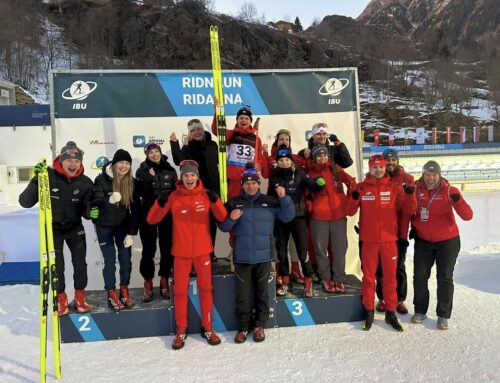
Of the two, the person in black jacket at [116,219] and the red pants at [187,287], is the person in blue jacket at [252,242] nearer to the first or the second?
the red pants at [187,287]

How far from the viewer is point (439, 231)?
373 centimetres

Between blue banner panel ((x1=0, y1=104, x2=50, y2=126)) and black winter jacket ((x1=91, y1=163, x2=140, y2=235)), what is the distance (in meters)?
13.2

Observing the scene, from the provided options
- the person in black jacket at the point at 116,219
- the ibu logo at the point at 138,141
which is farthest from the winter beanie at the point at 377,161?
the ibu logo at the point at 138,141

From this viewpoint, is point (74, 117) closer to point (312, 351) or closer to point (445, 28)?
point (312, 351)

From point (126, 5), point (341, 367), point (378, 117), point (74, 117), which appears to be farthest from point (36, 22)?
point (341, 367)

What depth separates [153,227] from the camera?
4090 mm

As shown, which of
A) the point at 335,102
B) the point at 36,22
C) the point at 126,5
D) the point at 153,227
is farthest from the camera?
the point at 126,5

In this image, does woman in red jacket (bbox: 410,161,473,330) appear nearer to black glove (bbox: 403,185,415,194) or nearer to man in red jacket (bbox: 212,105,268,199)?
black glove (bbox: 403,185,415,194)

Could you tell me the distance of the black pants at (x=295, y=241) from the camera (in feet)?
13.3

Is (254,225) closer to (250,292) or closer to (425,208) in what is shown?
(250,292)

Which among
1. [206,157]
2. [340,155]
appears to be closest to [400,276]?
[340,155]

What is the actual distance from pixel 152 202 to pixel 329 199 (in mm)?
1748

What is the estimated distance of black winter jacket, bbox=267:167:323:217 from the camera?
398 cm

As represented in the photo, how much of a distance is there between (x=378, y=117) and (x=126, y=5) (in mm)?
45992
